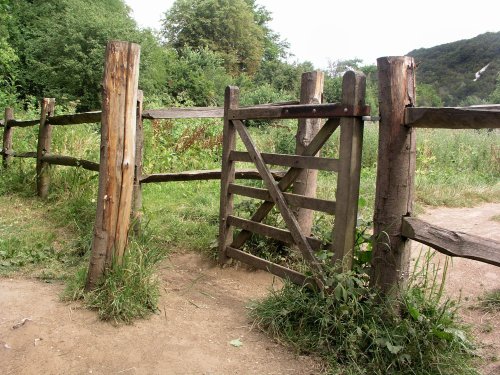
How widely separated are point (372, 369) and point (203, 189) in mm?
5518

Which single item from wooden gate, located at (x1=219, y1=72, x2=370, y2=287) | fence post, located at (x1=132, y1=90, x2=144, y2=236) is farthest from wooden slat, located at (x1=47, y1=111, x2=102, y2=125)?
wooden gate, located at (x1=219, y1=72, x2=370, y2=287)

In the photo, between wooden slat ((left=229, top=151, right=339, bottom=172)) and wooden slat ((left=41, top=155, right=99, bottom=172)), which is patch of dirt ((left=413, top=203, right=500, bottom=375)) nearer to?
wooden slat ((left=229, top=151, right=339, bottom=172))

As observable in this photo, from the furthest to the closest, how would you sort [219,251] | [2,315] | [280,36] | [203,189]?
1. [280,36]
2. [203,189]
3. [219,251]
4. [2,315]

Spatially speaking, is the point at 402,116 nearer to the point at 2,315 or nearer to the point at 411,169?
the point at 411,169

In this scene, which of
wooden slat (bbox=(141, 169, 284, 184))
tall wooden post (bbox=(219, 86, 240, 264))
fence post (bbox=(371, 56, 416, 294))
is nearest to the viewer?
fence post (bbox=(371, 56, 416, 294))

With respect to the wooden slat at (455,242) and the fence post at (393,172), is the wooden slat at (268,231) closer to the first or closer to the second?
the fence post at (393,172)

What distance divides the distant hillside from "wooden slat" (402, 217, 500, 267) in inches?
1218

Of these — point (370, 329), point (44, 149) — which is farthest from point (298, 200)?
point (44, 149)

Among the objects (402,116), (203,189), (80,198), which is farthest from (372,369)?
(203,189)

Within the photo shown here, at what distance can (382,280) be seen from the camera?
3.23m

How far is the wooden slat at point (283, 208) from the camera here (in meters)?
3.77

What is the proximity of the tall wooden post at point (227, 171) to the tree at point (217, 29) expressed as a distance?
106 ft

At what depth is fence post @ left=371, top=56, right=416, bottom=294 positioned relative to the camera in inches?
121

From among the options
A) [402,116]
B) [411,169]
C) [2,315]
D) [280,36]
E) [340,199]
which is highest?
[280,36]
